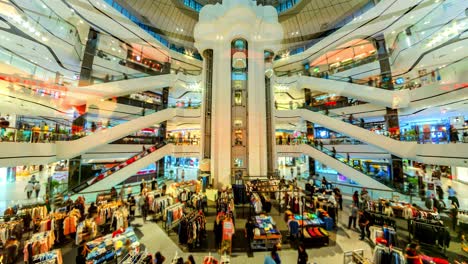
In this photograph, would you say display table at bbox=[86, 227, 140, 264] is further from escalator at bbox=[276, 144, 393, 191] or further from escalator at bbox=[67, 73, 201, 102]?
escalator at bbox=[276, 144, 393, 191]

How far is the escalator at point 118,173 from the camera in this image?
10016mm

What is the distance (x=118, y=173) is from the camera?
36.8 feet

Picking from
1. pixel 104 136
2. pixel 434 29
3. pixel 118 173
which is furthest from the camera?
pixel 118 173

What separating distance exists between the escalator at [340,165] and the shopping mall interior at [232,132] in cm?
9

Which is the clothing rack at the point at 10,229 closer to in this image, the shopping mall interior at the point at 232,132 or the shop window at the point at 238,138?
the shopping mall interior at the point at 232,132

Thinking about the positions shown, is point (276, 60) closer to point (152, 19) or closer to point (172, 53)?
point (172, 53)

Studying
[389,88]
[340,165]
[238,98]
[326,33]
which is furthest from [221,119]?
[326,33]

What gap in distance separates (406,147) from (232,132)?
392 inches

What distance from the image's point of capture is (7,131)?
677 cm

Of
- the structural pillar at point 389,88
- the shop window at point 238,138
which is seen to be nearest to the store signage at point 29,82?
the shop window at point 238,138

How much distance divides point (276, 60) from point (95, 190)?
62.5 feet

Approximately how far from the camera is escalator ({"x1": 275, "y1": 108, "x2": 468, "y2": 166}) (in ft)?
25.5

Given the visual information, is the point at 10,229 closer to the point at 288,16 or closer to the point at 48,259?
the point at 48,259

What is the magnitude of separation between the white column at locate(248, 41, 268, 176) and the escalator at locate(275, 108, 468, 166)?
4553 millimetres
